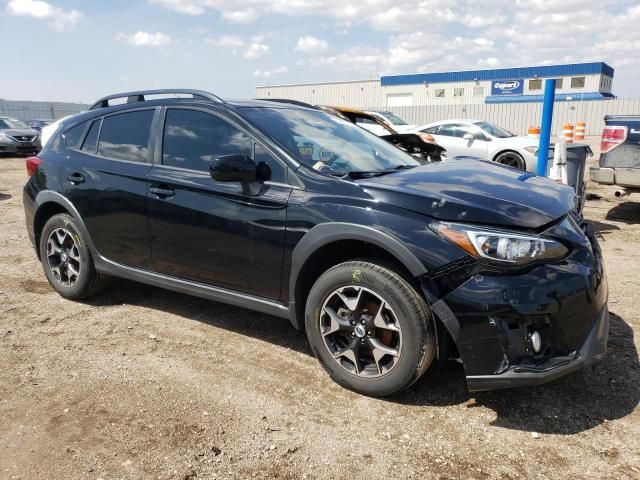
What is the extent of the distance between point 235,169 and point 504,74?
181 ft

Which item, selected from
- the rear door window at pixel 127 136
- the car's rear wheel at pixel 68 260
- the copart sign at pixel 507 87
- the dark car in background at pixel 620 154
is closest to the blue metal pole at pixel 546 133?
the dark car in background at pixel 620 154

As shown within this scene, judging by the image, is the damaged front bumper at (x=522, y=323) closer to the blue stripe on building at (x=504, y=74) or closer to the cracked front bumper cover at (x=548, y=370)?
the cracked front bumper cover at (x=548, y=370)

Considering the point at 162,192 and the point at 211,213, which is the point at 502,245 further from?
the point at 162,192

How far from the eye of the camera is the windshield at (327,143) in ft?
11.0

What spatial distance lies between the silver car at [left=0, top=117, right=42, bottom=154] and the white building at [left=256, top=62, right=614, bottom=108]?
35450 millimetres

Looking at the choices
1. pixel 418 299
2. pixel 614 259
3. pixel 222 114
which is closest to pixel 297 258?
pixel 418 299

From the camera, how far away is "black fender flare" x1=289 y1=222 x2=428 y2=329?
8.79ft

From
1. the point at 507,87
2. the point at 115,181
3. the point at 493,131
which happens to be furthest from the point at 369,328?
the point at 507,87

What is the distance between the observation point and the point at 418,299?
271 cm

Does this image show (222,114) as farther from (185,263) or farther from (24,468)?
(24,468)

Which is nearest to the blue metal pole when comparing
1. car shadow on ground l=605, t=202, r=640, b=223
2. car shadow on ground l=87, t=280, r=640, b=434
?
car shadow on ground l=605, t=202, r=640, b=223

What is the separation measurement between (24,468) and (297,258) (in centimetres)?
169

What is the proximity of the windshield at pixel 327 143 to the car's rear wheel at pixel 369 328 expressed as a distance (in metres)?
0.73

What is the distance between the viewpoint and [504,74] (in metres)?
52.3
